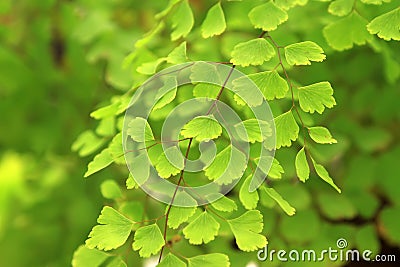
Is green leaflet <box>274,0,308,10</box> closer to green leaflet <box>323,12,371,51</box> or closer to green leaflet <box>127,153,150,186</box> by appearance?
green leaflet <box>323,12,371,51</box>

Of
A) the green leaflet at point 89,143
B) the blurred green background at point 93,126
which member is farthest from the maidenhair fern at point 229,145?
the blurred green background at point 93,126

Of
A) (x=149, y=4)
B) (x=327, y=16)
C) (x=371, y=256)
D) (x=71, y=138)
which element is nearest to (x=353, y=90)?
(x=327, y=16)

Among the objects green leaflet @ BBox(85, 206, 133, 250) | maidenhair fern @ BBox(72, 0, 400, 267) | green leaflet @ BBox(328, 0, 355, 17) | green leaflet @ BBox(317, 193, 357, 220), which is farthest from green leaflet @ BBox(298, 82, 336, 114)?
green leaflet @ BBox(317, 193, 357, 220)

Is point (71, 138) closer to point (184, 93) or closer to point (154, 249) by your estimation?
point (184, 93)

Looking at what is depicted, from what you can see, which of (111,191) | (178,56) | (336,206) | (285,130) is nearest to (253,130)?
(285,130)

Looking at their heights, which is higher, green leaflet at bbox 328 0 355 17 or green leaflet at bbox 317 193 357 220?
green leaflet at bbox 328 0 355 17
